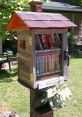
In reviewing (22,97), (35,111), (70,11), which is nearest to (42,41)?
(35,111)

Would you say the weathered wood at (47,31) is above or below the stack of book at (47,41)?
above

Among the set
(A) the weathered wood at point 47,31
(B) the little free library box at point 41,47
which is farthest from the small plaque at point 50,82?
(A) the weathered wood at point 47,31

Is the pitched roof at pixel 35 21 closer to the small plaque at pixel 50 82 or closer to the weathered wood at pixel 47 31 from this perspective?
the weathered wood at pixel 47 31

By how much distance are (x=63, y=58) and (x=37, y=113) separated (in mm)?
831

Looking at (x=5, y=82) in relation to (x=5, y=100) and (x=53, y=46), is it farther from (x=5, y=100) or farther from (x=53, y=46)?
(x=53, y=46)

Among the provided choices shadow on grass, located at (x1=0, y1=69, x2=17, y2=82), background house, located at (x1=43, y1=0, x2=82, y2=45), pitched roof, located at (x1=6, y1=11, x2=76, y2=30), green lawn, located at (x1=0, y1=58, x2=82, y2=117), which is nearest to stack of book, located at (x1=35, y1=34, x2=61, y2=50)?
pitched roof, located at (x1=6, y1=11, x2=76, y2=30)

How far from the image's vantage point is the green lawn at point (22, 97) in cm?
592

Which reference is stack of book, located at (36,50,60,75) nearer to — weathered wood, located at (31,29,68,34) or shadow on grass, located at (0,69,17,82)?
weathered wood, located at (31,29,68,34)

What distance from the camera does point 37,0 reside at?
145 inches

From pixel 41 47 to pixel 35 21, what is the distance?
0.36 metres

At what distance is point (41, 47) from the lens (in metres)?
3.53

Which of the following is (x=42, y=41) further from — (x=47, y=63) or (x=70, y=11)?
(x=70, y=11)

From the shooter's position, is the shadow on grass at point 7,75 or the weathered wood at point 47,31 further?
the shadow on grass at point 7,75

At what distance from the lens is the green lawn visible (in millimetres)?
5918
